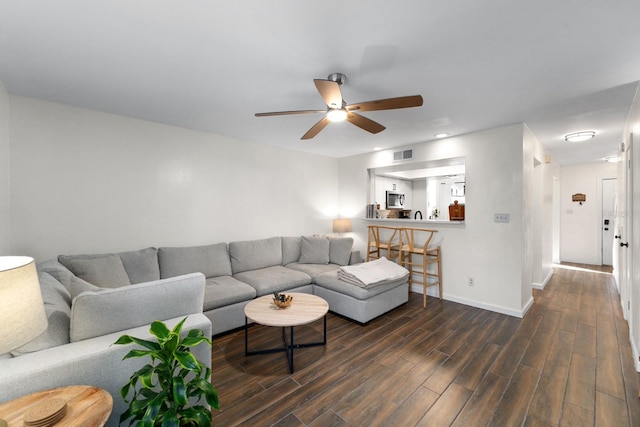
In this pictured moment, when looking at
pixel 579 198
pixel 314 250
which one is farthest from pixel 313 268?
pixel 579 198

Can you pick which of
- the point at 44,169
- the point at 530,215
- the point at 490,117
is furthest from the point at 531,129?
the point at 44,169

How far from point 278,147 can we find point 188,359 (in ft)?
12.5

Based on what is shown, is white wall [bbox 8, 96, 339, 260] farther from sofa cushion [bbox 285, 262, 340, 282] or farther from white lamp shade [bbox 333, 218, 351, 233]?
white lamp shade [bbox 333, 218, 351, 233]

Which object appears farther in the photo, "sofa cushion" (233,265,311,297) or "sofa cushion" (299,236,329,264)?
"sofa cushion" (299,236,329,264)

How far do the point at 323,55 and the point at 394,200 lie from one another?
4253 millimetres

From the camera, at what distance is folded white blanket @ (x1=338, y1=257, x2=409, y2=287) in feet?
10.3

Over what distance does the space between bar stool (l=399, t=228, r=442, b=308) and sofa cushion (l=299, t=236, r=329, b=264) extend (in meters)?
1.20

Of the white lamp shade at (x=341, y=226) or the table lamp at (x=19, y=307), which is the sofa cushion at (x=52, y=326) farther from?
the white lamp shade at (x=341, y=226)

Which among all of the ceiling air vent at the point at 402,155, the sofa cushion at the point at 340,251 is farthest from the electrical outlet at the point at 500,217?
the sofa cushion at the point at 340,251

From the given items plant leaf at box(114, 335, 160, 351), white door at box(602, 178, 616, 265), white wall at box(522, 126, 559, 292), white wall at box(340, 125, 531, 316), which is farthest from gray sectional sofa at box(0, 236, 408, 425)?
white door at box(602, 178, 616, 265)

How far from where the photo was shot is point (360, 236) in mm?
5105

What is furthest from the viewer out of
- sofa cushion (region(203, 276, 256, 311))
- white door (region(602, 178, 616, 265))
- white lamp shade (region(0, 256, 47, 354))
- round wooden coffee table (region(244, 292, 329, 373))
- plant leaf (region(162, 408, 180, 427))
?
white door (region(602, 178, 616, 265))

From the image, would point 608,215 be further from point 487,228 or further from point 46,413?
point 46,413

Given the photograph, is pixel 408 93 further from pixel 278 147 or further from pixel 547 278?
pixel 547 278
